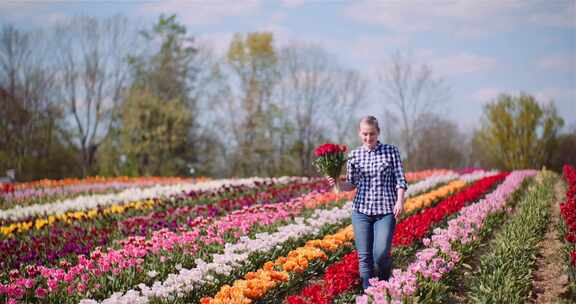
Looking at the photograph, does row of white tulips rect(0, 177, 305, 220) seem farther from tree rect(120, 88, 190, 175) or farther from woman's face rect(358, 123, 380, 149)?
tree rect(120, 88, 190, 175)

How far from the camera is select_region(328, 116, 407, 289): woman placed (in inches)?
197

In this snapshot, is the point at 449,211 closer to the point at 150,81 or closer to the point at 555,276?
the point at 555,276

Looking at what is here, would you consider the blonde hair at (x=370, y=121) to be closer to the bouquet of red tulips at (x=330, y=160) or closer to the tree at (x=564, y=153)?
the bouquet of red tulips at (x=330, y=160)

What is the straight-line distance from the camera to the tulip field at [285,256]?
5.33m

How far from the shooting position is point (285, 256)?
7320mm

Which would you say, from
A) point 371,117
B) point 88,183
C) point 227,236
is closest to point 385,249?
point 371,117

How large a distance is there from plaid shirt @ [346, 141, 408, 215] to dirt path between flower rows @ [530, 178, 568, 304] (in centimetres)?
200

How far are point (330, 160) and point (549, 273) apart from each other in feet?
10.5

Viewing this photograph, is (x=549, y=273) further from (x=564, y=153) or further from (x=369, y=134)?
(x=564, y=153)

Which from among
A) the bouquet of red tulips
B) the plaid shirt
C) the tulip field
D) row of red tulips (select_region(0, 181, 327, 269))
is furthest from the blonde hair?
row of red tulips (select_region(0, 181, 327, 269))

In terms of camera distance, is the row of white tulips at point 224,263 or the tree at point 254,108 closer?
the row of white tulips at point 224,263

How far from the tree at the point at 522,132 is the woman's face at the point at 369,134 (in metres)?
21.4

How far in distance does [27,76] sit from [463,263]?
30148mm

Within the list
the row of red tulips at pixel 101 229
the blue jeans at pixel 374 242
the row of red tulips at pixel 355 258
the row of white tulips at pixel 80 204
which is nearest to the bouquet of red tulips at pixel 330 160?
the blue jeans at pixel 374 242
